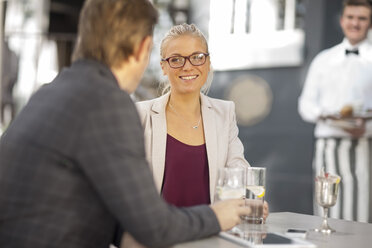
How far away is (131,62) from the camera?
1.36 metres

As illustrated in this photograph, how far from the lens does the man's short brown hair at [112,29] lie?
129 cm

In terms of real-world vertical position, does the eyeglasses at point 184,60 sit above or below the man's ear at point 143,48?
above

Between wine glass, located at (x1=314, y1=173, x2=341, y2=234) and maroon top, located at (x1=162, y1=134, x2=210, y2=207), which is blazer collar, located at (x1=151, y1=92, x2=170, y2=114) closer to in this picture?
maroon top, located at (x1=162, y1=134, x2=210, y2=207)

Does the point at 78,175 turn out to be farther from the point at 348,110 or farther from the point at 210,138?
the point at 348,110

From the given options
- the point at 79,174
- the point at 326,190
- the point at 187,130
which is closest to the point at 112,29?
the point at 79,174

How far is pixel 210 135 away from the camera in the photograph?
235 centimetres

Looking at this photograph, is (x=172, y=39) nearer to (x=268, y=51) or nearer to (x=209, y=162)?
(x=209, y=162)

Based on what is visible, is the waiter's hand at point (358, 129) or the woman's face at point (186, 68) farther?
the waiter's hand at point (358, 129)

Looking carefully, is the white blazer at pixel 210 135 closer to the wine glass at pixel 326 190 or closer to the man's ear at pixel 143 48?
the wine glass at pixel 326 190

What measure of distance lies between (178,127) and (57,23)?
769 cm

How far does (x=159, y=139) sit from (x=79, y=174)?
110 centimetres

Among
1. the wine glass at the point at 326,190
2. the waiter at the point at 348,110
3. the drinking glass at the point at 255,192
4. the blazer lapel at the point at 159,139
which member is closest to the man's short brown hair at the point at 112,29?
the drinking glass at the point at 255,192

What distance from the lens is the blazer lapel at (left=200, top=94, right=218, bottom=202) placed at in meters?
2.25

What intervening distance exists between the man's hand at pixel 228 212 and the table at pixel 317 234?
2.0 inches
